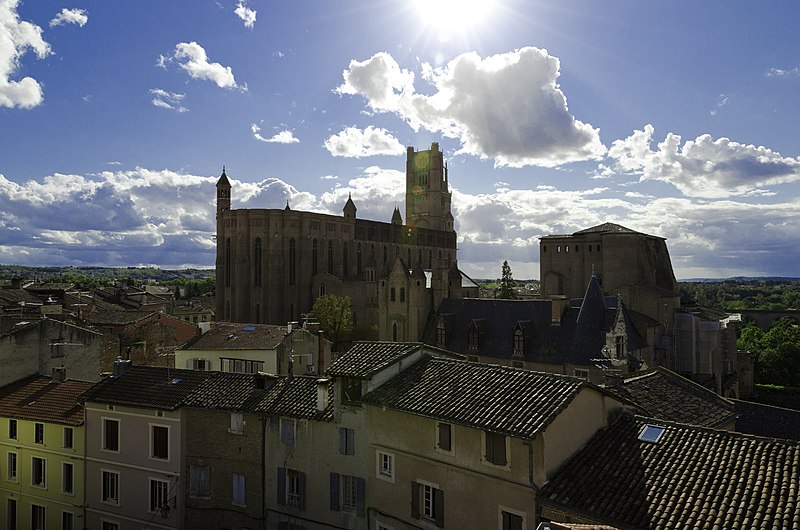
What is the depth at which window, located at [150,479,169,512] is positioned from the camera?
24781 mm

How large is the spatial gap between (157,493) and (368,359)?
1095 centimetres

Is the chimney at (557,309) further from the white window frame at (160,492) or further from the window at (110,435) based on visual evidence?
the window at (110,435)

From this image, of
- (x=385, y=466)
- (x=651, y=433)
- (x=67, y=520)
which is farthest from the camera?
(x=67, y=520)

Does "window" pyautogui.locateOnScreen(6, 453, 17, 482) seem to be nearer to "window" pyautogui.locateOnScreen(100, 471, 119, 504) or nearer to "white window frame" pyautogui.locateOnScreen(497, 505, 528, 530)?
"window" pyautogui.locateOnScreen(100, 471, 119, 504)

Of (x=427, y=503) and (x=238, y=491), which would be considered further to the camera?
(x=238, y=491)

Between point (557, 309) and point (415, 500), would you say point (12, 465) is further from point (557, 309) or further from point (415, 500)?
point (557, 309)

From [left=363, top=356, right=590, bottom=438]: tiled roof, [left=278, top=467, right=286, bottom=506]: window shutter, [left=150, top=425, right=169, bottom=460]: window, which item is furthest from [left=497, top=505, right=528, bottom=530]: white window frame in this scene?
[left=150, top=425, right=169, bottom=460]: window

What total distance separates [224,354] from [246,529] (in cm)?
1562

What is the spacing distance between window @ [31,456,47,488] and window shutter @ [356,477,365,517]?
15.7 meters

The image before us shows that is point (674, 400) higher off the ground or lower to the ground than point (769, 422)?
higher

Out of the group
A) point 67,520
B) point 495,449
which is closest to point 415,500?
point 495,449

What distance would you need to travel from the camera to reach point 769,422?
30250 millimetres

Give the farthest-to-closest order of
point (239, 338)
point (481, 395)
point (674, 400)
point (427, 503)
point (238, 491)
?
point (239, 338) < point (238, 491) < point (674, 400) < point (427, 503) < point (481, 395)

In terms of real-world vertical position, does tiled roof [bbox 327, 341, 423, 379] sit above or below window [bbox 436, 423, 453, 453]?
above
